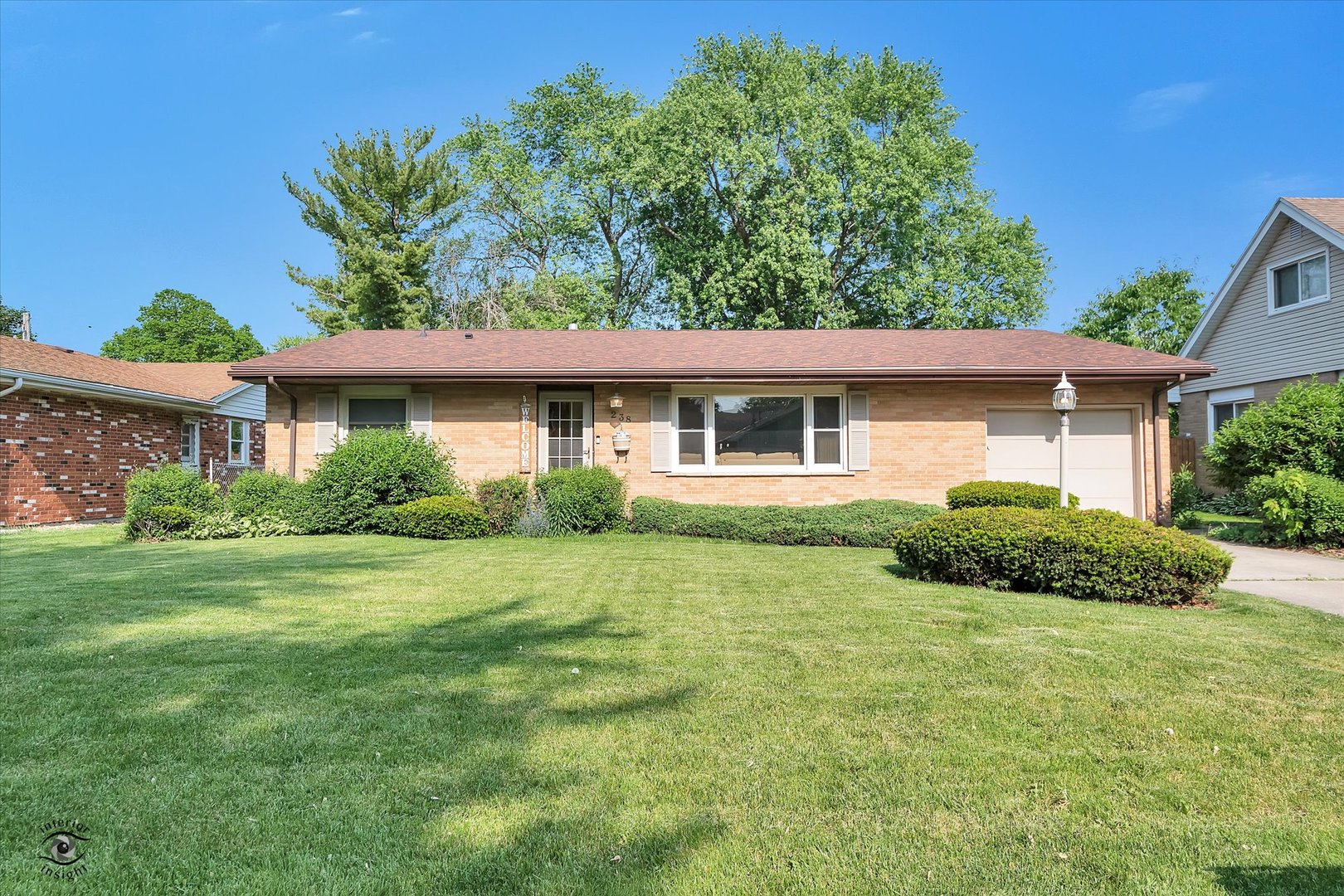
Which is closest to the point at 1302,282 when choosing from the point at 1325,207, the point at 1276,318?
the point at 1276,318

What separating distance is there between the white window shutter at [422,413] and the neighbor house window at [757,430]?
467 cm

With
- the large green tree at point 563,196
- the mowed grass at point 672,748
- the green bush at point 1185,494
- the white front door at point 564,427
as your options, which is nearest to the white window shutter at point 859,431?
the white front door at point 564,427

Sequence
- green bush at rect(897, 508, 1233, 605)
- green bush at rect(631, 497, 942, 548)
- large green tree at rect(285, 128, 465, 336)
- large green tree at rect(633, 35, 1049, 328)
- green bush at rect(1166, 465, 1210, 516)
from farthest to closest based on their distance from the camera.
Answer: large green tree at rect(285, 128, 465, 336)
large green tree at rect(633, 35, 1049, 328)
green bush at rect(1166, 465, 1210, 516)
green bush at rect(631, 497, 942, 548)
green bush at rect(897, 508, 1233, 605)

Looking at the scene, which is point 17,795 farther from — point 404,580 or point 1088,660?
point 1088,660

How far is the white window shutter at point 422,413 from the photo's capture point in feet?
43.5

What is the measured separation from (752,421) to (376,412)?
288 inches

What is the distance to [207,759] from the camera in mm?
2850

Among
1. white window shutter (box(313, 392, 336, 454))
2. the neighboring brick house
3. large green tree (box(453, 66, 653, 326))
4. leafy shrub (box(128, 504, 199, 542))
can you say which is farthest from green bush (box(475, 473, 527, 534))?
large green tree (box(453, 66, 653, 326))

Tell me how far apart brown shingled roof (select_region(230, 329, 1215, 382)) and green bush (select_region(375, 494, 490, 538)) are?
2385mm

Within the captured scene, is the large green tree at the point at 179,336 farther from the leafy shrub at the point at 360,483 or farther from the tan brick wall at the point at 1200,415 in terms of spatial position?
the tan brick wall at the point at 1200,415

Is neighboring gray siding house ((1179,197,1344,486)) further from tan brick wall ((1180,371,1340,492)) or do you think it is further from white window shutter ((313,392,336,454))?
white window shutter ((313,392,336,454))

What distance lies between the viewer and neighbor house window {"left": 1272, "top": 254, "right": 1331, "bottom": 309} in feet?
49.7

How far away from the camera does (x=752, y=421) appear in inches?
521

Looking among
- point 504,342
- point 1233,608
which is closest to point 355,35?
point 504,342
